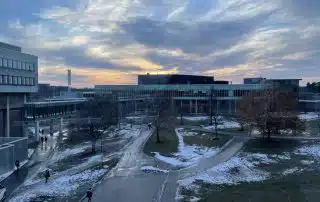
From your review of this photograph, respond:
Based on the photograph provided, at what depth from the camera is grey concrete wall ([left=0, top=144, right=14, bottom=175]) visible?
124ft

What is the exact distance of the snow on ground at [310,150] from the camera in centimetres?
4259

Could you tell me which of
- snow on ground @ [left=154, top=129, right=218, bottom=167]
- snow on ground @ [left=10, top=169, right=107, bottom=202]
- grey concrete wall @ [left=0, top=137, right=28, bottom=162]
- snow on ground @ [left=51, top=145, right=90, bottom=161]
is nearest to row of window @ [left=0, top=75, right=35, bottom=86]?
grey concrete wall @ [left=0, top=137, right=28, bottom=162]

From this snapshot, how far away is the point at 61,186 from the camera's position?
29906 mm

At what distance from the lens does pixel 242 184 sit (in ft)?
96.7

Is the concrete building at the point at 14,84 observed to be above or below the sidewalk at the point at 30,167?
above

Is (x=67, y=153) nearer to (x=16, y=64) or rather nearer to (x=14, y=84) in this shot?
(x=14, y=84)

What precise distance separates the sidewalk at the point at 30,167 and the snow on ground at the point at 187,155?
46.6 ft

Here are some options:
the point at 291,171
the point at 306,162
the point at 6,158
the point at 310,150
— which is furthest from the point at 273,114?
the point at 6,158

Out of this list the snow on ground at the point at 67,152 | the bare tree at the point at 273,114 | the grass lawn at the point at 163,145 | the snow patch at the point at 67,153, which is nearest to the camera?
the grass lawn at the point at 163,145

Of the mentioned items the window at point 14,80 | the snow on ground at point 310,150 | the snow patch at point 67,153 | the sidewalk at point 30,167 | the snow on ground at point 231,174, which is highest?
the window at point 14,80

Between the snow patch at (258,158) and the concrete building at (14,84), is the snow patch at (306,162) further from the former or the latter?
the concrete building at (14,84)

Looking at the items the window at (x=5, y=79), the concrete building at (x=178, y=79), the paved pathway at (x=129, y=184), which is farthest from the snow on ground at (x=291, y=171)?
the concrete building at (x=178, y=79)

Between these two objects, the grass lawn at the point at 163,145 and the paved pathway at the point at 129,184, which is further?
the grass lawn at the point at 163,145

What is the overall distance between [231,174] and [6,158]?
24.7 m
